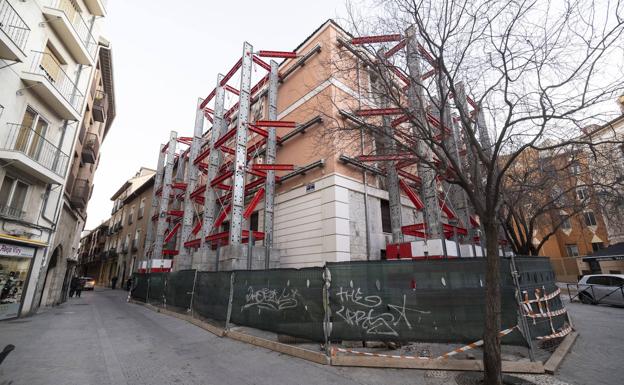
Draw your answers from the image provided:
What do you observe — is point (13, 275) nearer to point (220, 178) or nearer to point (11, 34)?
point (11, 34)

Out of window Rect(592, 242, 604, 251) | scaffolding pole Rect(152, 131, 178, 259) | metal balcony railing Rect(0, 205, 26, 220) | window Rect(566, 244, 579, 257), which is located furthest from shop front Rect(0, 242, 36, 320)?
window Rect(592, 242, 604, 251)

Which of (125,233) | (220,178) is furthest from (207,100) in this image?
(125,233)

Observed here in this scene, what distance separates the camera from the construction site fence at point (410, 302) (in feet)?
16.8

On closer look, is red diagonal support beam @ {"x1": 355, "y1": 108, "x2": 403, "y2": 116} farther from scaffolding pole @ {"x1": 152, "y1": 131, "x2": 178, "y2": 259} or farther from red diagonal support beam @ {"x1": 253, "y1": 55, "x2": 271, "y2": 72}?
scaffolding pole @ {"x1": 152, "y1": 131, "x2": 178, "y2": 259}

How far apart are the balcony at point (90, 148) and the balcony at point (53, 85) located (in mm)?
5180

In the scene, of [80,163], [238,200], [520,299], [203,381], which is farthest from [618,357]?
[80,163]

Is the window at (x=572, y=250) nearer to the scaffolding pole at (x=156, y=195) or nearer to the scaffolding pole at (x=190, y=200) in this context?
the scaffolding pole at (x=190, y=200)

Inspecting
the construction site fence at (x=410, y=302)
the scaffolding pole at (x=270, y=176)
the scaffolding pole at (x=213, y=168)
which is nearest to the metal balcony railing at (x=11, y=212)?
the scaffolding pole at (x=213, y=168)

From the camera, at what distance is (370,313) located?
5.42 m

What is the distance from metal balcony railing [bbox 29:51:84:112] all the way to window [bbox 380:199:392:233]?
50.1 feet

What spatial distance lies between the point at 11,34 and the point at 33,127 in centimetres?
324

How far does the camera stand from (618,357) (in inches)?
207

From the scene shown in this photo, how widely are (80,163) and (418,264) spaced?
21456mm

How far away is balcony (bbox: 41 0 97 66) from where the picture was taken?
1123 cm
